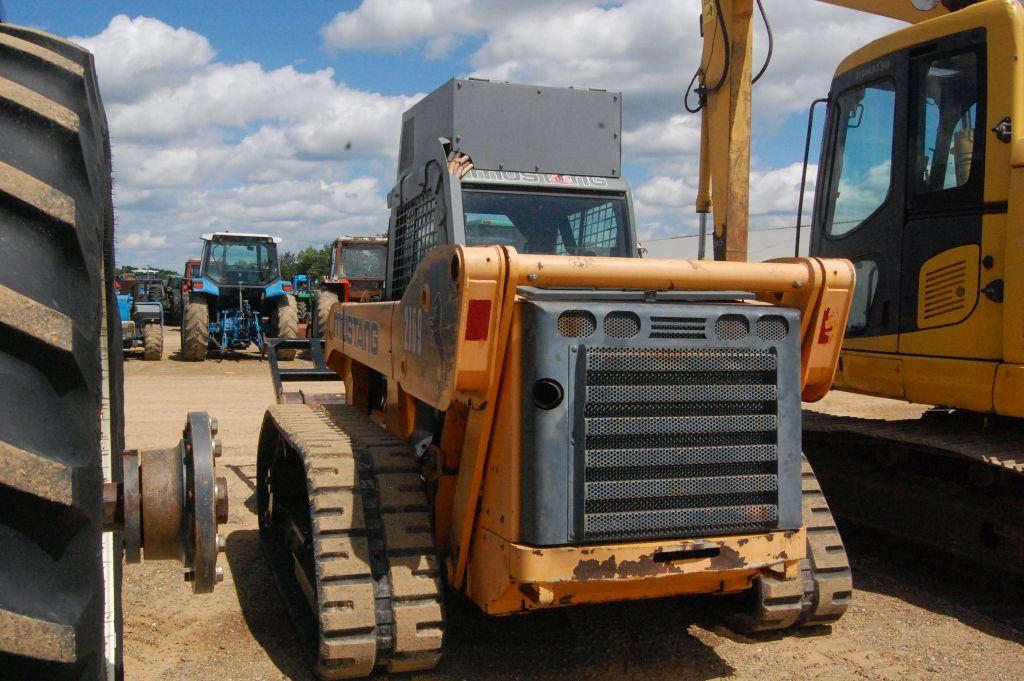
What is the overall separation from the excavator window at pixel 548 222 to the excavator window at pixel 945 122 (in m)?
1.80

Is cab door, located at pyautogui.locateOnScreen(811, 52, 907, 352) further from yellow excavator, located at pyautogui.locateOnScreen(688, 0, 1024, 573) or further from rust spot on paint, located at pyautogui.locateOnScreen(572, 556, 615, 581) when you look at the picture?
rust spot on paint, located at pyautogui.locateOnScreen(572, 556, 615, 581)

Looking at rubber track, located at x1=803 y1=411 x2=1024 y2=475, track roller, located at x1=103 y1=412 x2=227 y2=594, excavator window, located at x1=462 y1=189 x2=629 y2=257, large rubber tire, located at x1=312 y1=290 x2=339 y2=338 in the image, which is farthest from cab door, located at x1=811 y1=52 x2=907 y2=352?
large rubber tire, located at x1=312 y1=290 x2=339 y2=338

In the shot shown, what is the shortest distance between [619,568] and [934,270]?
2.97 m

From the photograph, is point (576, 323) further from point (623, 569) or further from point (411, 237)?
point (411, 237)

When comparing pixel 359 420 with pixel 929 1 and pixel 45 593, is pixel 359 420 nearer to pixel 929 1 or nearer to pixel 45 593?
pixel 45 593

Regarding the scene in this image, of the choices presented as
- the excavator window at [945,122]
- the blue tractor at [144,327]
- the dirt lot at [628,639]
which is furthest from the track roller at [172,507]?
the blue tractor at [144,327]

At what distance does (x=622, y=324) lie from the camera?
3301 millimetres

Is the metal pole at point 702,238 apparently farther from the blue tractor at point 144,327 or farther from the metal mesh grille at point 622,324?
the blue tractor at point 144,327

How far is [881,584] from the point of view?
5.36m

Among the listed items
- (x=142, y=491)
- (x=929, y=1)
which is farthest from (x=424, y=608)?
(x=929, y=1)

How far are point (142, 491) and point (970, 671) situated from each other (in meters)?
3.83

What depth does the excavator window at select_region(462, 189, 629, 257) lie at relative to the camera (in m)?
4.60

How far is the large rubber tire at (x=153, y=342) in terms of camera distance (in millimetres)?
18298

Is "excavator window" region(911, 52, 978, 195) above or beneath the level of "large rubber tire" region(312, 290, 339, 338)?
above
